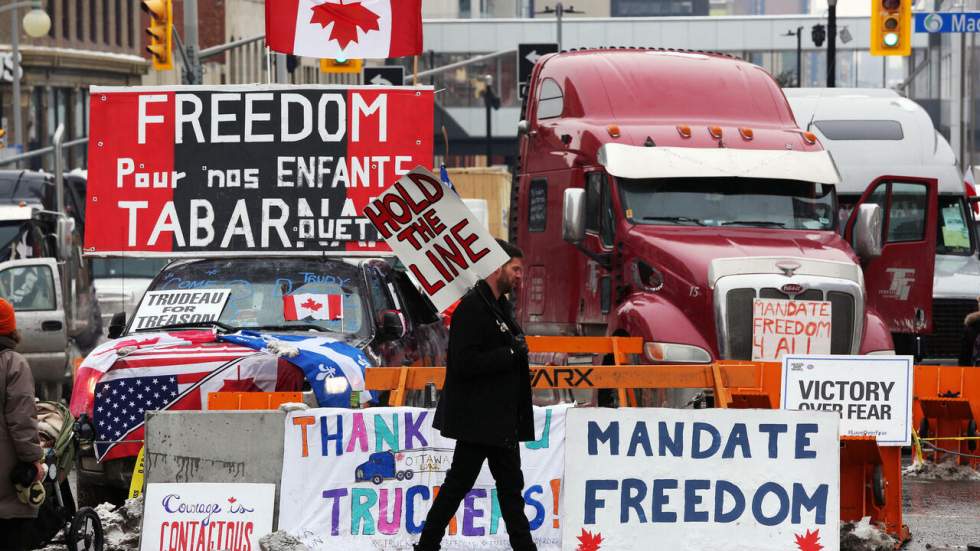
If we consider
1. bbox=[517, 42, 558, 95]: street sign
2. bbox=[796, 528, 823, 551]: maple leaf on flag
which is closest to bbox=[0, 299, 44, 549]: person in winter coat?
bbox=[796, 528, 823, 551]: maple leaf on flag

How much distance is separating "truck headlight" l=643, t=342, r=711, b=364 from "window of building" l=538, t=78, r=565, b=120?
3.72 metres

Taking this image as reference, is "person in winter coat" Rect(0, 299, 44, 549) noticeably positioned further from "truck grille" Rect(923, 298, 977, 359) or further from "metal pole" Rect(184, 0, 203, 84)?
"metal pole" Rect(184, 0, 203, 84)

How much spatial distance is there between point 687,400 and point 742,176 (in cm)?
281

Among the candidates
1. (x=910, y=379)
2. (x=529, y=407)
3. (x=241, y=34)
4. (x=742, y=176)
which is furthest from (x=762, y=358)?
(x=241, y=34)

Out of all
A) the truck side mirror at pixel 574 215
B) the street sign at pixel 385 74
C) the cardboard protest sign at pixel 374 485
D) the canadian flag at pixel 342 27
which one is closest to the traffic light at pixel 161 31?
the street sign at pixel 385 74

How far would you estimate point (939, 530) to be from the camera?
1185 centimetres

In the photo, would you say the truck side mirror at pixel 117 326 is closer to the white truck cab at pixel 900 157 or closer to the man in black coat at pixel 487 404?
the man in black coat at pixel 487 404

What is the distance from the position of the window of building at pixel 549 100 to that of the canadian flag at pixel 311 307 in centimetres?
538

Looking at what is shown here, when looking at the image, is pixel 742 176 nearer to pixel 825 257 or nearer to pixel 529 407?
pixel 825 257

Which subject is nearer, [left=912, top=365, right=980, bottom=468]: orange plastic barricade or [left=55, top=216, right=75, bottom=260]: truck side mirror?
[left=912, top=365, right=980, bottom=468]: orange plastic barricade

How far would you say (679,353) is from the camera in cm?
1514

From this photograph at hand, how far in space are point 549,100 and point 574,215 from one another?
2352mm

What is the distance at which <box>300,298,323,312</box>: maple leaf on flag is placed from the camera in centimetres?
1321

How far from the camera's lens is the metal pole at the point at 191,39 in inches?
961
